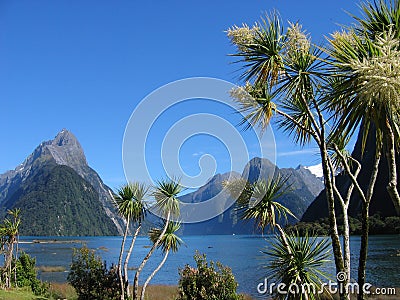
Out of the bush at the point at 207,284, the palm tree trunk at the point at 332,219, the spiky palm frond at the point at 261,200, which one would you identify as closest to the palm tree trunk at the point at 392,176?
the palm tree trunk at the point at 332,219

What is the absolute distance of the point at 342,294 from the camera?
16.7 feet

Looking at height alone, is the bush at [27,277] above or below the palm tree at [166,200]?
below

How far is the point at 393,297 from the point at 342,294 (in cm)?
1854

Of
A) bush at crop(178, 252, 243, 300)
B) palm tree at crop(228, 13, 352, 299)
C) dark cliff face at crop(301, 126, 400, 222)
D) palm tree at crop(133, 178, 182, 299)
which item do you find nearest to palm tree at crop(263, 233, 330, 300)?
palm tree at crop(228, 13, 352, 299)

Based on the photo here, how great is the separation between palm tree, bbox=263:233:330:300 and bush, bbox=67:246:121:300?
30.0 ft

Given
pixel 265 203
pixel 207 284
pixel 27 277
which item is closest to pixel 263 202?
pixel 265 203

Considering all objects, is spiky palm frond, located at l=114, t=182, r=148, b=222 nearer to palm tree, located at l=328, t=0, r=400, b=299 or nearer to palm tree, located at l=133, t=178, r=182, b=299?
palm tree, located at l=133, t=178, r=182, b=299

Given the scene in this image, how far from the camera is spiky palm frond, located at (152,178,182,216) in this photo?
1300 cm

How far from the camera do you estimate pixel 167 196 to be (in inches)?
514

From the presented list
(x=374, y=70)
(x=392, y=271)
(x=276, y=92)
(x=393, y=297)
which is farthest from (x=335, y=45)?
(x=392, y=271)

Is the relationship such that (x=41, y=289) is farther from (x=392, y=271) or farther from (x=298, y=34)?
(x=392, y=271)

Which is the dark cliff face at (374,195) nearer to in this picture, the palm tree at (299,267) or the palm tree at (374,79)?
the palm tree at (299,267)

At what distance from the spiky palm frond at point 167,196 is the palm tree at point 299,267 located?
7078 mm

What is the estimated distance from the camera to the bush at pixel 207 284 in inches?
Answer: 425
